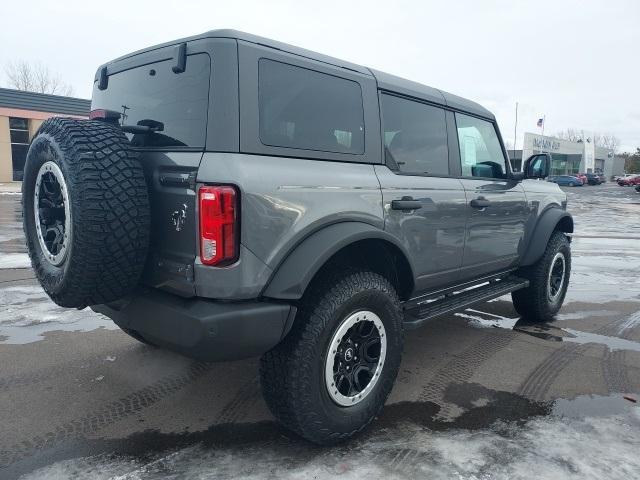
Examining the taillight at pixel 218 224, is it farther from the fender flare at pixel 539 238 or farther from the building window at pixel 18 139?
the building window at pixel 18 139

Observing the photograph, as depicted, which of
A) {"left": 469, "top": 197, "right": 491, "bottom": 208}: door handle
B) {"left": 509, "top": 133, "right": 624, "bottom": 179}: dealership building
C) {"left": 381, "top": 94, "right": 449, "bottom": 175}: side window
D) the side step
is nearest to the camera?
{"left": 381, "top": 94, "right": 449, "bottom": 175}: side window

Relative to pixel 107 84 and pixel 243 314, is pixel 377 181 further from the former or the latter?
pixel 107 84

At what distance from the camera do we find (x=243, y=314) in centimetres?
216

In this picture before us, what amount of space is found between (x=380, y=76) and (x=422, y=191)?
0.79m

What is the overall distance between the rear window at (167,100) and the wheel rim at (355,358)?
1.21m

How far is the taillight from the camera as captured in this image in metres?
2.10

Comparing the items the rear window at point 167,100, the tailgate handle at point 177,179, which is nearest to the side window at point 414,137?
the rear window at point 167,100

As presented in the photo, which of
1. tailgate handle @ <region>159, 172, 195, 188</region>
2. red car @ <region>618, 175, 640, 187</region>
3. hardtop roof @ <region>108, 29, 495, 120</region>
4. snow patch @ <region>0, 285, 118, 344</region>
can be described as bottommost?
snow patch @ <region>0, 285, 118, 344</region>

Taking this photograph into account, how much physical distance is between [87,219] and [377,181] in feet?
5.07

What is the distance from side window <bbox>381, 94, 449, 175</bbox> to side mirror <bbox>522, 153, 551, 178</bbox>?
48.1 inches

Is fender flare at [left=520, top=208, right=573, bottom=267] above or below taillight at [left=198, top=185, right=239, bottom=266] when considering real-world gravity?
below

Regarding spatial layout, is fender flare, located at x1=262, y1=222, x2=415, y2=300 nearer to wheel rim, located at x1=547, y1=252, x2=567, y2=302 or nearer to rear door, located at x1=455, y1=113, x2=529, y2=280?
rear door, located at x1=455, y1=113, x2=529, y2=280

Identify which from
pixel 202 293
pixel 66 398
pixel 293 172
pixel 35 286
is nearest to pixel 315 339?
pixel 202 293

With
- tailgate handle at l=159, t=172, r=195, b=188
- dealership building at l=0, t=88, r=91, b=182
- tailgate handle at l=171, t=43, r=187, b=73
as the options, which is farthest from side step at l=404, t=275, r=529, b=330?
dealership building at l=0, t=88, r=91, b=182
